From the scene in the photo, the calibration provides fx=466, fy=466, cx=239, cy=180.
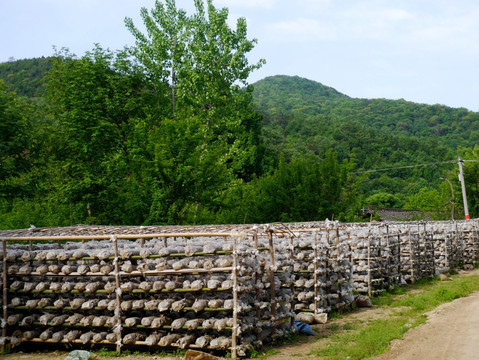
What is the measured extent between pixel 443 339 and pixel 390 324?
1.85m

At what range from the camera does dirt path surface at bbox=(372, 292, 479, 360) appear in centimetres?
869

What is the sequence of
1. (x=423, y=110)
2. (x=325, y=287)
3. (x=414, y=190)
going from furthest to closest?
(x=423, y=110) < (x=414, y=190) < (x=325, y=287)

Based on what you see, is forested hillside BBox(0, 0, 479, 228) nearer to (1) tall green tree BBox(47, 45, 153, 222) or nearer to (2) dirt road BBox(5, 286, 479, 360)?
(1) tall green tree BBox(47, 45, 153, 222)

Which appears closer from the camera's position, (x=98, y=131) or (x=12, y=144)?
(x=12, y=144)

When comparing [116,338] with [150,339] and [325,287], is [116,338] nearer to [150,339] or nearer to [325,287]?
[150,339]

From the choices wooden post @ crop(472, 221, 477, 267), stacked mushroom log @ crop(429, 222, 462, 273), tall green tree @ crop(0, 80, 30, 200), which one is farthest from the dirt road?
wooden post @ crop(472, 221, 477, 267)

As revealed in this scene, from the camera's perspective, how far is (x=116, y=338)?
9180 mm

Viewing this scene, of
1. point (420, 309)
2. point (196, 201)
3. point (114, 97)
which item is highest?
point (114, 97)

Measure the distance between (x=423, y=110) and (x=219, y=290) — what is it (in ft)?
307

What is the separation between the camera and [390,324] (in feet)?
37.9

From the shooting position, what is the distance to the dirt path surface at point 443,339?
28.5 feet

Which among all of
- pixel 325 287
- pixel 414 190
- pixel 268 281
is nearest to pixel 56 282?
pixel 268 281

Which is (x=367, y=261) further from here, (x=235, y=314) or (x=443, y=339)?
(x=235, y=314)

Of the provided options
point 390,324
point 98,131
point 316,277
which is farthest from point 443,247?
point 98,131
